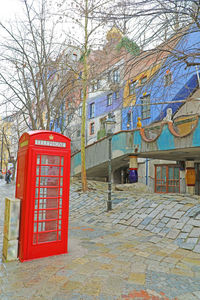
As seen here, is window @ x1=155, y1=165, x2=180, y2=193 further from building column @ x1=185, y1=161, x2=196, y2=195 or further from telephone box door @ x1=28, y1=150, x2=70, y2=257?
telephone box door @ x1=28, y1=150, x2=70, y2=257

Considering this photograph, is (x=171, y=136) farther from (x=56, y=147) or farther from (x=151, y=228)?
(x=56, y=147)

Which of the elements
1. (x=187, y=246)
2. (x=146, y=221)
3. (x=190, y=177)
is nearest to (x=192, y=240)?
(x=187, y=246)

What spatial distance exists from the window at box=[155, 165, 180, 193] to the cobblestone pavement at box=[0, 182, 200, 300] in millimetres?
8614

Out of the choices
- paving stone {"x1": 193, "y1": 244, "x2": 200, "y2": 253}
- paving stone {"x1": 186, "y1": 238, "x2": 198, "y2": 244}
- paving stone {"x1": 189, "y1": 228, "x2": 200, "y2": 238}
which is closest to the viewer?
paving stone {"x1": 193, "y1": 244, "x2": 200, "y2": 253}

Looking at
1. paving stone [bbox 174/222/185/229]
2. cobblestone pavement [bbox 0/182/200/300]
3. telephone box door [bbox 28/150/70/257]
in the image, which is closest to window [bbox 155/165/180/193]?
cobblestone pavement [bbox 0/182/200/300]

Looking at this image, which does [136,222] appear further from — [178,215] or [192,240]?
[192,240]

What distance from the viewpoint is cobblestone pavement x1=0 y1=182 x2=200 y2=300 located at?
3.35 metres

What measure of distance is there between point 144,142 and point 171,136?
6.02 ft

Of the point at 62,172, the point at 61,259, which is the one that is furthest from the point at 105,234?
the point at 62,172

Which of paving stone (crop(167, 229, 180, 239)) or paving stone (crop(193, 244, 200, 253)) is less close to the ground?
paving stone (crop(167, 229, 180, 239))

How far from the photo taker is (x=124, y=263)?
4.49m

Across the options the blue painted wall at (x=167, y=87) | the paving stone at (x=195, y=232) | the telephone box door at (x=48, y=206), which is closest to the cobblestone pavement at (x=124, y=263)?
the paving stone at (x=195, y=232)

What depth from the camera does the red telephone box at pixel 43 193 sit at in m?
4.59

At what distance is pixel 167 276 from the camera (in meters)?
3.94
